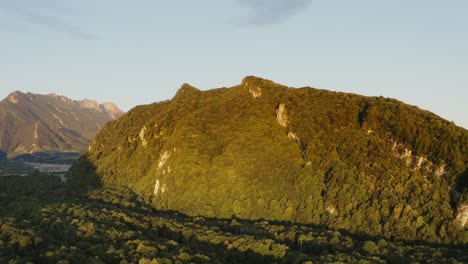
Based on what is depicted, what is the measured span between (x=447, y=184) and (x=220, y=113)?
83053mm

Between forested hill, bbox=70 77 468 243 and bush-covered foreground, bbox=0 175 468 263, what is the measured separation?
639 cm

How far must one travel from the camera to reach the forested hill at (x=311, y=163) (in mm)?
95688

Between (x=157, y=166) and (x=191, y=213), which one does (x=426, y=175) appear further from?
(x=157, y=166)

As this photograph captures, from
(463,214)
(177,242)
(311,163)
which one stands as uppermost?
(311,163)

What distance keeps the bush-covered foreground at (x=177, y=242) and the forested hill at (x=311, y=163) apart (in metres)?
6.39

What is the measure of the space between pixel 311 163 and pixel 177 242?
49548mm

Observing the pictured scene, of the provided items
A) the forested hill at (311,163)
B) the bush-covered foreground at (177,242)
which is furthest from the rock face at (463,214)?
the bush-covered foreground at (177,242)

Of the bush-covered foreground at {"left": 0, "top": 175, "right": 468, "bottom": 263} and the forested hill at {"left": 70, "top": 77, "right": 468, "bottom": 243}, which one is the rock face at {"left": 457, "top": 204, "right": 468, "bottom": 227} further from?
the bush-covered foreground at {"left": 0, "top": 175, "right": 468, "bottom": 263}

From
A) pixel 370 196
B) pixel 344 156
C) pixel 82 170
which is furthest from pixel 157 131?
pixel 370 196

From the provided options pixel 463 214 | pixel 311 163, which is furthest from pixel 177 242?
pixel 463 214

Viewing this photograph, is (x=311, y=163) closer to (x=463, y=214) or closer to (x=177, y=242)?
(x=463, y=214)

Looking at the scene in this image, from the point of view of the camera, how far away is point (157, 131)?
6555 inches

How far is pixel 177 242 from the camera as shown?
8894 cm

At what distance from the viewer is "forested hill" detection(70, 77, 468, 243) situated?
95.7 metres
